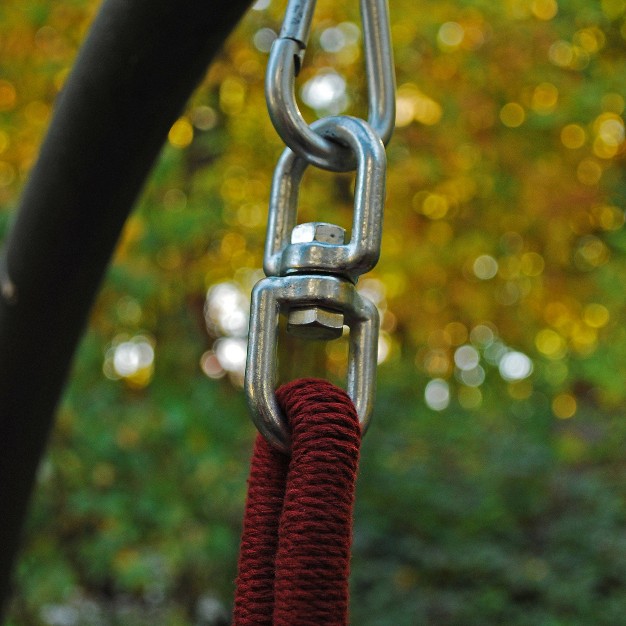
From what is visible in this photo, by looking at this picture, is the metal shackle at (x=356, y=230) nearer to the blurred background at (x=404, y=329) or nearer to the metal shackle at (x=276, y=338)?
the metal shackle at (x=276, y=338)

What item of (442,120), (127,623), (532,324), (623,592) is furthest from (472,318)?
(127,623)

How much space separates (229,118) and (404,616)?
2.18 m

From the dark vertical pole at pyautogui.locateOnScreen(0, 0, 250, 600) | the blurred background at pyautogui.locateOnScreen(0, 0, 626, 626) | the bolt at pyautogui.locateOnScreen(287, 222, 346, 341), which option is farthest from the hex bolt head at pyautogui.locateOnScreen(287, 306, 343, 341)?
the blurred background at pyautogui.locateOnScreen(0, 0, 626, 626)

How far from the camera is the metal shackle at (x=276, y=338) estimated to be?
17.8 inches

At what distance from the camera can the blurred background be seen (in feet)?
9.40

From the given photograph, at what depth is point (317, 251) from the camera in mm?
468

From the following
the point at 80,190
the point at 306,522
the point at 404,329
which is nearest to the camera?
the point at 306,522

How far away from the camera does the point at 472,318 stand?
4.79 m

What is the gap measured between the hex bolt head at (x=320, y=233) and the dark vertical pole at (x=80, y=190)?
0.72ft

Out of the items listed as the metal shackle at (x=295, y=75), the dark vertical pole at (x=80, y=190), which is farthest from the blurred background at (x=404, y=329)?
the metal shackle at (x=295, y=75)

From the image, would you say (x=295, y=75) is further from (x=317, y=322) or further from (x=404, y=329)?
(x=404, y=329)

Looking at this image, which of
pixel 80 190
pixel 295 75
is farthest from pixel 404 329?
pixel 295 75

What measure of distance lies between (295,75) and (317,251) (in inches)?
4.8

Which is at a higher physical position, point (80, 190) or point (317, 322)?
point (80, 190)
